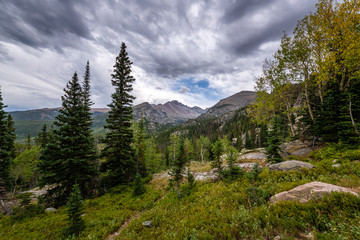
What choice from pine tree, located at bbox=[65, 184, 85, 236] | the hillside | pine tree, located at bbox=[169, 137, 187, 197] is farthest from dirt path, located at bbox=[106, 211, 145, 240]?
pine tree, located at bbox=[169, 137, 187, 197]

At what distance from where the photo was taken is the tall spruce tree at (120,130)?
1638 centimetres

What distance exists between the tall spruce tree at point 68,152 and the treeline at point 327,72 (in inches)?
904

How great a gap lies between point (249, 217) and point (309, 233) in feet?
6.56

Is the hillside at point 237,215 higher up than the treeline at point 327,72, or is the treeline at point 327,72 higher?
the treeline at point 327,72

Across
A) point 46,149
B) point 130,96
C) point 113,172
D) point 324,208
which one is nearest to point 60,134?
point 46,149

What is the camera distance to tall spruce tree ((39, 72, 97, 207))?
1398 cm

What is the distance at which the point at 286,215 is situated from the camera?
491cm

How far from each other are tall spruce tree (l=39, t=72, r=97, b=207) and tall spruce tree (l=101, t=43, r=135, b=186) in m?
2.17

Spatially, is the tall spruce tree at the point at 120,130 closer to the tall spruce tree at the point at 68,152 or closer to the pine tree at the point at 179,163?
the tall spruce tree at the point at 68,152

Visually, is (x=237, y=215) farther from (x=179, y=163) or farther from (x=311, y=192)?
(x=179, y=163)

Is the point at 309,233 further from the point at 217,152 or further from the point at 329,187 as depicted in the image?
the point at 217,152

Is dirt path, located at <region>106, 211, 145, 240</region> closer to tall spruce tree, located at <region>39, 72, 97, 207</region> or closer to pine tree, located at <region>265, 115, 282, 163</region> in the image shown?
tall spruce tree, located at <region>39, 72, 97, 207</region>

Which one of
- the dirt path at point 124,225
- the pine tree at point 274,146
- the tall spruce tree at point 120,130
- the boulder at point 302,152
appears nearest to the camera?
the dirt path at point 124,225

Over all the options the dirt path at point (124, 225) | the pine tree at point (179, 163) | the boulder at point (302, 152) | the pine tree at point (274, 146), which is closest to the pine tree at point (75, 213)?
the dirt path at point (124, 225)
